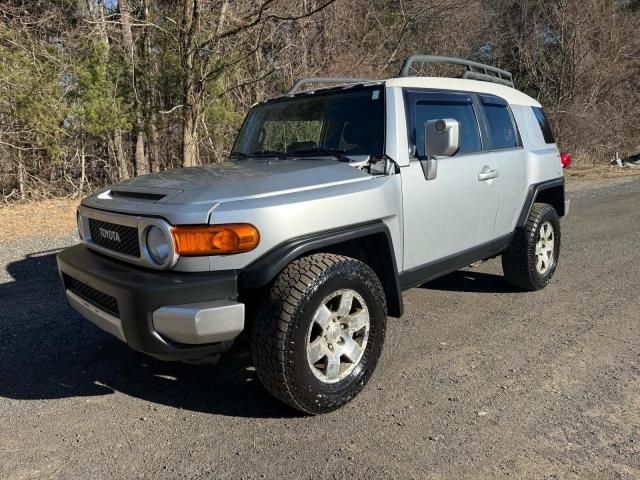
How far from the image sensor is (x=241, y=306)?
2.75 metres

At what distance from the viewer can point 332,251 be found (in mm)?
3355

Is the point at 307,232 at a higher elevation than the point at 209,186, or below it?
below

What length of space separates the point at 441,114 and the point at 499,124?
0.95 m

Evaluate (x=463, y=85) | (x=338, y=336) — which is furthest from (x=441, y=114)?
(x=338, y=336)

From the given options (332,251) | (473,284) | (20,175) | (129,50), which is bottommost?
(473,284)

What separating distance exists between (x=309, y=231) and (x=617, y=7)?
27730mm

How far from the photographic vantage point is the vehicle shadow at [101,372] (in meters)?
3.31

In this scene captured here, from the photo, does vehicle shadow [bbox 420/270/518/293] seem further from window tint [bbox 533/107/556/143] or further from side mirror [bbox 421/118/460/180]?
side mirror [bbox 421/118/460/180]

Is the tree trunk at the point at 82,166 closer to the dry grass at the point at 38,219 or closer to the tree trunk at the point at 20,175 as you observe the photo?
the dry grass at the point at 38,219

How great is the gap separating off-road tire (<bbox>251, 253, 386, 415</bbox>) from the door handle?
1659 mm

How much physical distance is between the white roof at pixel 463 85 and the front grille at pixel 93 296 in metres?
2.31

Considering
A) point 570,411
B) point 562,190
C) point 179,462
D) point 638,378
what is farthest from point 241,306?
point 562,190

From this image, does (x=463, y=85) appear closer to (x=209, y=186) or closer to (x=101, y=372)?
(x=209, y=186)

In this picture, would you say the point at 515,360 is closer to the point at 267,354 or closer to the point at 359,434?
the point at 359,434
